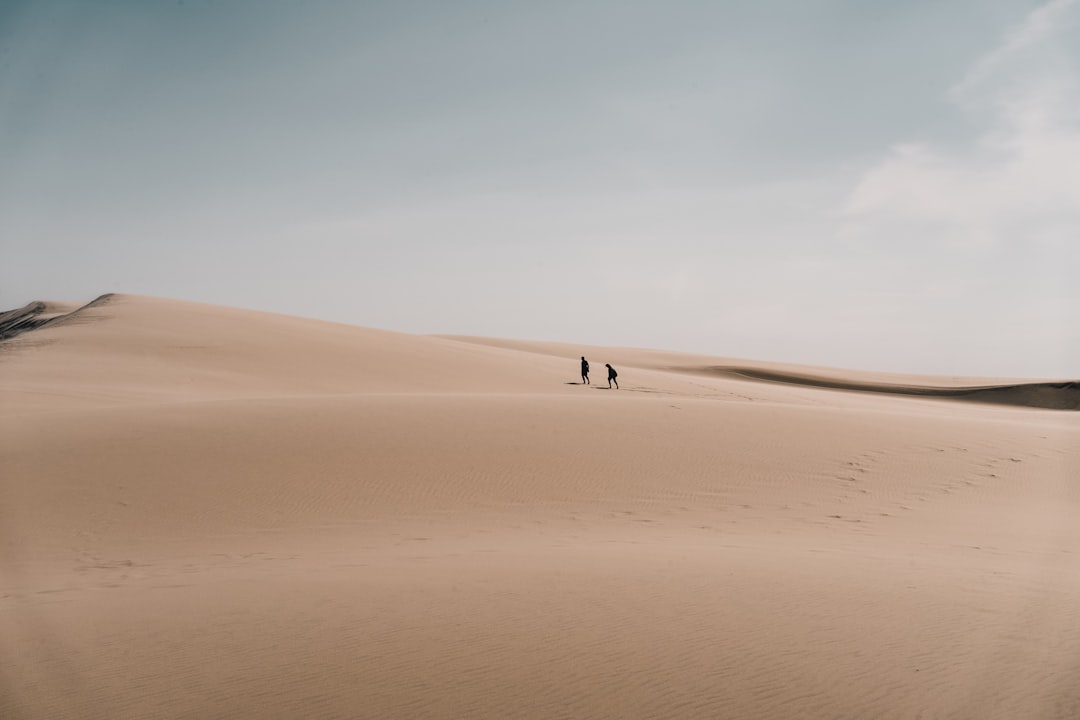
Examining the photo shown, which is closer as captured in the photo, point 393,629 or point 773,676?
point 773,676

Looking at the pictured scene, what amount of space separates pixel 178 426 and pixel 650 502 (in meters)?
8.80

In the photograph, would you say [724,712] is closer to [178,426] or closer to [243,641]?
[243,641]

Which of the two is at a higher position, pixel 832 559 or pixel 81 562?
pixel 832 559

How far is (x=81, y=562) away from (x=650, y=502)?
7516mm

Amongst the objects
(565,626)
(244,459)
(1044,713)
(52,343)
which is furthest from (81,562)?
(52,343)

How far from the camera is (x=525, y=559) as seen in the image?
314 inches

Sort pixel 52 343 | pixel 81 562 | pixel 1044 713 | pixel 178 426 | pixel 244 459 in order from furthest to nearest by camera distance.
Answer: pixel 52 343 < pixel 178 426 < pixel 244 459 < pixel 81 562 < pixel 1044 713

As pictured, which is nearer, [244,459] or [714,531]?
[714,531]

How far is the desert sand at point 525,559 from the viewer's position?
468cm

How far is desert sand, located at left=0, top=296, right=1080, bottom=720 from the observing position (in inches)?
184

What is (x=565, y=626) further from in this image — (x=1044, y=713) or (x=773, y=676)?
(x=1044, y=713)

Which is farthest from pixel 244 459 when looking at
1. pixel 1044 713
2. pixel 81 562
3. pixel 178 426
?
pixel 1044 713

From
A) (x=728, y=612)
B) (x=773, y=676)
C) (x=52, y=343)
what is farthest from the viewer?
(x=52, y=343)

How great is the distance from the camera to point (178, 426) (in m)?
14.0
